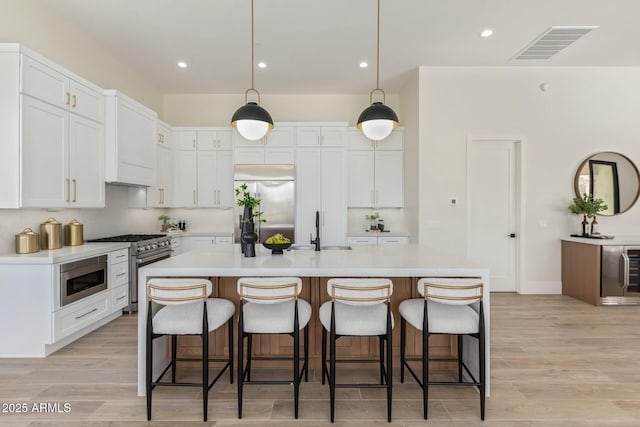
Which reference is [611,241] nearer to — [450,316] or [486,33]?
[486,33]

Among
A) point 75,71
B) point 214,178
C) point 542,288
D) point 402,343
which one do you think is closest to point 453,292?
point 402,343

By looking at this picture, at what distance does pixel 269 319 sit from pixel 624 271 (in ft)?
15.8

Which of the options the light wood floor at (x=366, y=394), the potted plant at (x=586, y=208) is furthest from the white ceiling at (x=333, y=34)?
the light wood floor at (x=366, y=394)

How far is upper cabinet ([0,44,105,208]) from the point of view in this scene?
2.72 meters

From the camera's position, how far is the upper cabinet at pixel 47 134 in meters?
2.72

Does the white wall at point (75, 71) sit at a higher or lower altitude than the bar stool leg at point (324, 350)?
higher

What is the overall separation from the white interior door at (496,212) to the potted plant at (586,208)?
79 cm

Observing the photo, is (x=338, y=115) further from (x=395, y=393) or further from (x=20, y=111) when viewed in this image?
(x=395, y=393)

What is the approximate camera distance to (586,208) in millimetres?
4574

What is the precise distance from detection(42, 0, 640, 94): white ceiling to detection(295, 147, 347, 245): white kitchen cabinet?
1261mm

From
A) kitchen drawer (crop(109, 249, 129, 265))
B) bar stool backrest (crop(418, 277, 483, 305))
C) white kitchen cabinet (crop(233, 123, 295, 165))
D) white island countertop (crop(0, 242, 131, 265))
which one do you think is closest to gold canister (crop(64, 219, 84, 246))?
white island countertop (crop(0, 242, 131, 265))

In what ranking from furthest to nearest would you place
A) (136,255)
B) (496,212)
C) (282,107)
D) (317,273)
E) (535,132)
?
(282,107) < (496,212) < (535,132) < (136,255) < (317,273)

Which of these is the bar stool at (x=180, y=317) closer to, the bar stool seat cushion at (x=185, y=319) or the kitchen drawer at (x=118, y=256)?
the bar stool seat cushion at (x=185, y=319)

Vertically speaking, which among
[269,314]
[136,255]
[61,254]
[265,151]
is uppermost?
[265,151]
